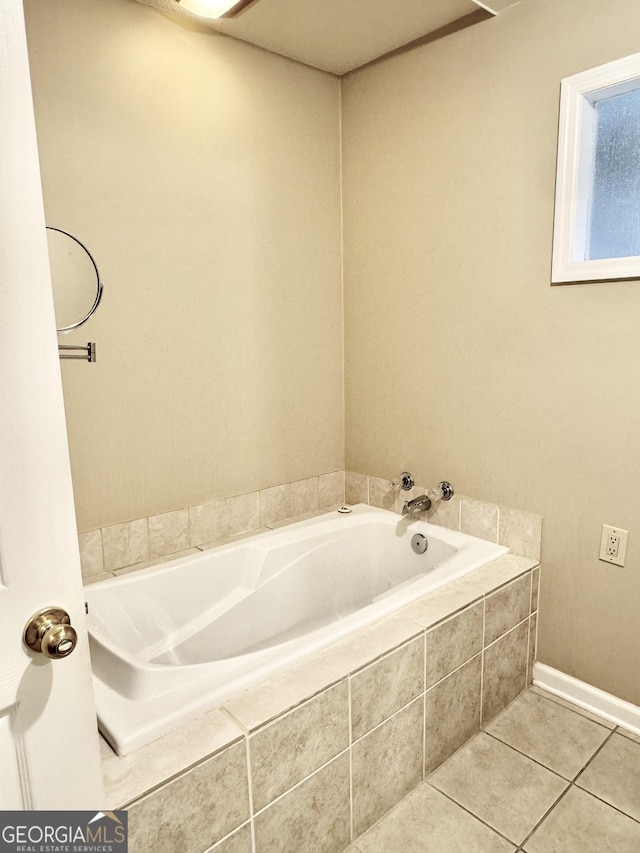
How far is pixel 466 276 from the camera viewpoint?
7.25ft

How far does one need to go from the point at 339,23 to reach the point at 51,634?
2.28m

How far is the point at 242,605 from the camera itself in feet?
6.95

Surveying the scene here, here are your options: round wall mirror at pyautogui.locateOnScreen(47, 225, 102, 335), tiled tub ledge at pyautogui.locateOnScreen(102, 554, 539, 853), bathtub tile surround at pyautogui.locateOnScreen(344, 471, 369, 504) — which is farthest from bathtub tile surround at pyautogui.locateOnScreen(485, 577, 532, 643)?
round wall mirror at pyautogui.locateOnScreen(47, 225, 102, 335)

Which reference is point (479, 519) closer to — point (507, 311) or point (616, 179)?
point (507, 311)

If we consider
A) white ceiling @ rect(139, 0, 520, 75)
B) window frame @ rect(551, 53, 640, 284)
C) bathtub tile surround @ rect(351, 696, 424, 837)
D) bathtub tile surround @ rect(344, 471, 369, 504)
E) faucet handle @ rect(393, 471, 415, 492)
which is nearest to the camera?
bathtub tile surround @ rect(351, 696, 424, 837)

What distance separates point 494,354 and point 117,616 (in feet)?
5.33

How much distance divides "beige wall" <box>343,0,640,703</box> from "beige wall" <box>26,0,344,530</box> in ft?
0.90

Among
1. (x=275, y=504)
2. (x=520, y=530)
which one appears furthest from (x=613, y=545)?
(x=275, y=504)

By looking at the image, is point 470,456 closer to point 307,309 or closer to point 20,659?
point 307,309

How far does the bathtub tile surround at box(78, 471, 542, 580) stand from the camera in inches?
82.8

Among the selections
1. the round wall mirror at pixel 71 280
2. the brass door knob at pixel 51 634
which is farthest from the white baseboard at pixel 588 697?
the round wall mirror at pixel 71 280

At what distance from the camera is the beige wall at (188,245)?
190 centimetres

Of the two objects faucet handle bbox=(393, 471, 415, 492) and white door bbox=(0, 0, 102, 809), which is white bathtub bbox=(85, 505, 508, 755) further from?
white door bbox=(0, 0, 102, 809)

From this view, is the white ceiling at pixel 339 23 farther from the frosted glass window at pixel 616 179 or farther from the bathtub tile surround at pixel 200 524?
the bathtub tile surround at pixel 200 524
